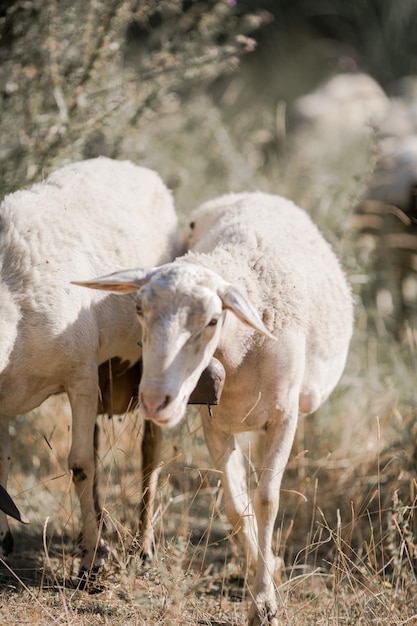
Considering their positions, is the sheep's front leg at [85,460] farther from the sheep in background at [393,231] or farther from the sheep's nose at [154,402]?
the sheep in background at [393,231]

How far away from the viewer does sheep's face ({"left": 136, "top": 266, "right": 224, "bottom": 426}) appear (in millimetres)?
2908

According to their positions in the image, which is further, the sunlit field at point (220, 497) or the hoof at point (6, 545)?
the hoof at point (6, 545)

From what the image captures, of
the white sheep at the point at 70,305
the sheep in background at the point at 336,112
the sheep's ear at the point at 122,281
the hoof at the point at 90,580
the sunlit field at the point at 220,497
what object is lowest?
the sheep in background at the point at 336,112

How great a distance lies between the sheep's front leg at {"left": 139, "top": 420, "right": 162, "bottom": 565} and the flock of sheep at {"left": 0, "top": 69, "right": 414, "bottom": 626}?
0.08 ft

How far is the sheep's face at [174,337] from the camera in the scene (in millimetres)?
2908

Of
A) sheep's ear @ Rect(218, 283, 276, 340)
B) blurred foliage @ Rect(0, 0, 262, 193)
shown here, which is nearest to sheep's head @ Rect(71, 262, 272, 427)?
sheep's ear @ Rect(218, 283, 276, 340)

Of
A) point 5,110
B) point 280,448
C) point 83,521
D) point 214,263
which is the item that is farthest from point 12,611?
point 5,110

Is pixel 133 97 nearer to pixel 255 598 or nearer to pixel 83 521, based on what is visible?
pixel 83 521

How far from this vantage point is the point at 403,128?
33.3 ft

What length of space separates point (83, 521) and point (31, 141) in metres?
2.62

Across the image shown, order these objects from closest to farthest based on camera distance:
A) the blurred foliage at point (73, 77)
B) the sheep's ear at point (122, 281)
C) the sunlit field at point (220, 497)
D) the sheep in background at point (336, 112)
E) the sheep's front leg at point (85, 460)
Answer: the sheep's ear at point (122, 281)
the sunlit field at point (220, 497)
the sheep's front leg at point (85, 460)
the blurred foliage at point (73, 77)
the sheep in background at point (336, 112)

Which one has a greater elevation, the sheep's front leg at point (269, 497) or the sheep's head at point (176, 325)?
the sheep's head at point (176, 325)

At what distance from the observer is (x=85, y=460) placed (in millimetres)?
3760

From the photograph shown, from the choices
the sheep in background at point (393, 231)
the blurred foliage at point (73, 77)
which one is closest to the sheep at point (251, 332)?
the blurred foliage at point (73, 77)
